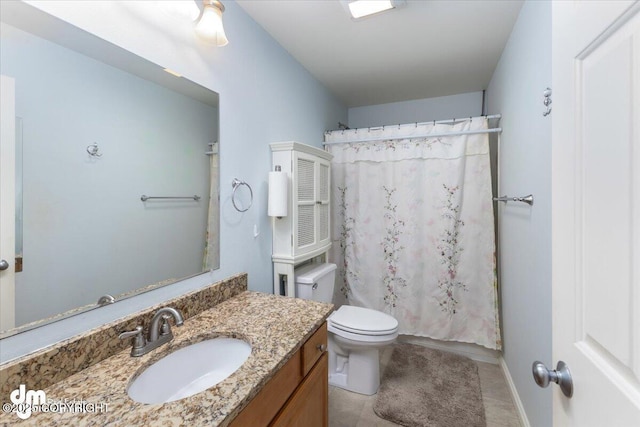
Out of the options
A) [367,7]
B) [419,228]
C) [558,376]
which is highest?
[367,7]

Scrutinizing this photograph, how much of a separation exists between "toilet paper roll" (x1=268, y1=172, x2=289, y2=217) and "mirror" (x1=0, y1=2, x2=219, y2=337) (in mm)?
431

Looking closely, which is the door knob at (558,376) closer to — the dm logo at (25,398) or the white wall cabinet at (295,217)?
the dm logo at (25,398)

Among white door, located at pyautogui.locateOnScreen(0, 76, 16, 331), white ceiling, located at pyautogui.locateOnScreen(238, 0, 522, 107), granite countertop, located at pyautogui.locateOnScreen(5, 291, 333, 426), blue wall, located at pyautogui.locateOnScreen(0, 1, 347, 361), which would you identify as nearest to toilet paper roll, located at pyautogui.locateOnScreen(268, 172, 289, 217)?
blue wall, located at pyautogui.locateOnScreen(0, 1, 347, 361)

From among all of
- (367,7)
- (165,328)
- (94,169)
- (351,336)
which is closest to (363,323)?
(351,336)

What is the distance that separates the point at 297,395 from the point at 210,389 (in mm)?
380

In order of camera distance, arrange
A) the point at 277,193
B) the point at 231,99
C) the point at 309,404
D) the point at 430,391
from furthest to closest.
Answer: the point at 430,391 → the point at 277,193 → the point at 231,99 → the point at 309,404

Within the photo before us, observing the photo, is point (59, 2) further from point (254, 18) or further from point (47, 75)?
point (254, 18)

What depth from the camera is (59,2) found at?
841 millimetres

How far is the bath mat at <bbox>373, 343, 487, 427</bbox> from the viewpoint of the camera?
1.64m

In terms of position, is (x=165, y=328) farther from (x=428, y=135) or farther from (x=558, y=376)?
(x=428, y=135)

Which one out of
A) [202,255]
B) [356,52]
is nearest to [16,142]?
[202,255]

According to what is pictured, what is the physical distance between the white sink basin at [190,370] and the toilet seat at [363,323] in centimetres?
93

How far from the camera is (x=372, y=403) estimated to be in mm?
1789

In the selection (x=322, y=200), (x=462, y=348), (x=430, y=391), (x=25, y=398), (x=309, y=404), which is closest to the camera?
(x=25, y=398)
